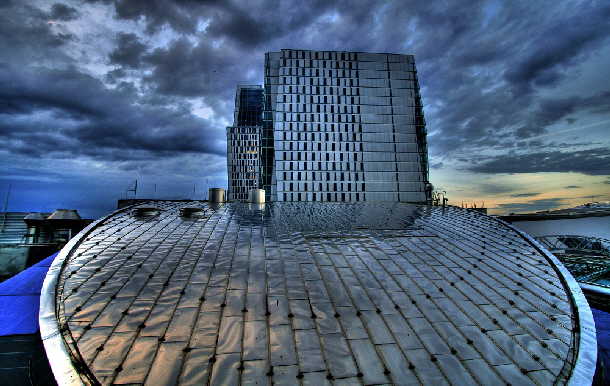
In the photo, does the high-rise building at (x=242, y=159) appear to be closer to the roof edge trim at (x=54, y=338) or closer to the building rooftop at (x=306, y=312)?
the building rooftop at (x=306, y=312)

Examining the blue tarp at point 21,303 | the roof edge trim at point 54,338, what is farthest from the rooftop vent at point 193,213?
the blue tarp at point 21,303

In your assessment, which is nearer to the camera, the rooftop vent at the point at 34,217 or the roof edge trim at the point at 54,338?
the roof edge trim at the point at 54,338

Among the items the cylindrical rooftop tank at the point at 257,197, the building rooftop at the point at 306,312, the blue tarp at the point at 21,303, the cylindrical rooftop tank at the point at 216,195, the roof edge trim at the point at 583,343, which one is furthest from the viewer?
the cylindrical rooftop tank at the point at 257,197

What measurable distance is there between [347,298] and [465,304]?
4696mm

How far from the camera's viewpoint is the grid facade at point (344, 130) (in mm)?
118625

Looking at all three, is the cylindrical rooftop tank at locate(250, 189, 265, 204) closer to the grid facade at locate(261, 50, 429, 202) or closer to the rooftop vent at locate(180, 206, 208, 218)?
the rooftop vent at locate(180, 206, 208, 218)

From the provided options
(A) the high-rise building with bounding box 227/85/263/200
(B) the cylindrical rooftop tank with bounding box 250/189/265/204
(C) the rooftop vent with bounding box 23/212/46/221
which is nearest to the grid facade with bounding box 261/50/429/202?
(A) the high-rise building with bounding box 227/85/263/200

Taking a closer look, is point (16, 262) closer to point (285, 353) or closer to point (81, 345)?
point (81, 345)

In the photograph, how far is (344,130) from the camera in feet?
401

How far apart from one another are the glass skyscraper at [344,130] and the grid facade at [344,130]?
1.41 feet

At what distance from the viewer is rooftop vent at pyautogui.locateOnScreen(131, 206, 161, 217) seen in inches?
762

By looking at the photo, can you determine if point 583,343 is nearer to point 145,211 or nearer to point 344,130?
point 145,211

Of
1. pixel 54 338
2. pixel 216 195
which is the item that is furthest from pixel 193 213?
pixel 54 338

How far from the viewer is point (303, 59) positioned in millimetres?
124812
